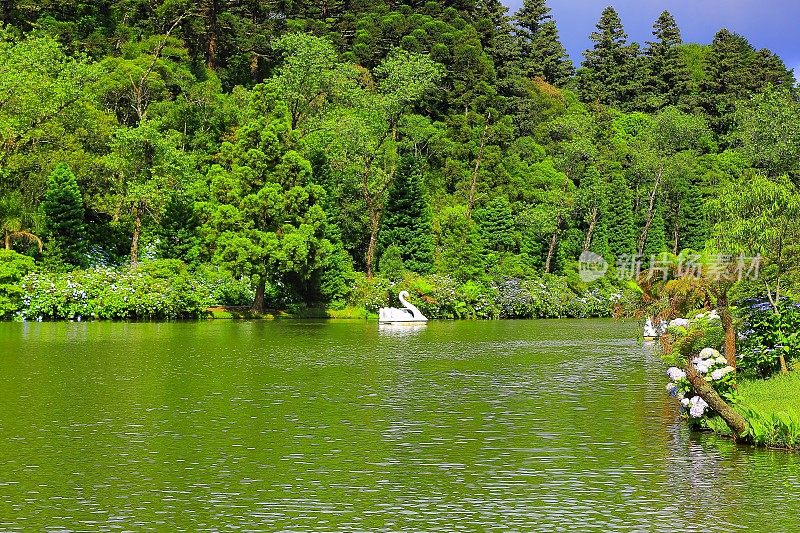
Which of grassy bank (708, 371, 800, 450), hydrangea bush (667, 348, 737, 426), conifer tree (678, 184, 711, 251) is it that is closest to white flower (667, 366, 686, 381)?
hydrangea bush (667, 348, 737, 426)

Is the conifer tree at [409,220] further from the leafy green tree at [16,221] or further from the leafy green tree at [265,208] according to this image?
the leafy green tree at [16,221]

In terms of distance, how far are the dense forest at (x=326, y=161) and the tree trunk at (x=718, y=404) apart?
7.29m

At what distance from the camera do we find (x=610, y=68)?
3959 inches

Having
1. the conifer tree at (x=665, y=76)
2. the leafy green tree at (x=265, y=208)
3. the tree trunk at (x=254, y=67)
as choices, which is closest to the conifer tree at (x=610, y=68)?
the conifer tree at (x=665, y=76)

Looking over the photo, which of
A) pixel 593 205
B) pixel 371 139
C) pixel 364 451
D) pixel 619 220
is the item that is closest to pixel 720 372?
pixel 364 451

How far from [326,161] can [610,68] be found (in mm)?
52455

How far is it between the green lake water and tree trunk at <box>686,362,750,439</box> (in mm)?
359

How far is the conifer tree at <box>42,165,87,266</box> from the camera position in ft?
158

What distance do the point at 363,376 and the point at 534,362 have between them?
596 centimetres

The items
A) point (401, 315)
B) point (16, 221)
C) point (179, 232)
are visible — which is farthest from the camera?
point (179, 232)

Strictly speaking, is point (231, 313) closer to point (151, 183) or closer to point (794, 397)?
point (151, 183)

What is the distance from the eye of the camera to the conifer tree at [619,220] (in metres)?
73.1

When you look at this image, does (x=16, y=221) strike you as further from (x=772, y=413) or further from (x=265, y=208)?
(x=772, y=413)

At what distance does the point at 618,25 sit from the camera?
347 feet
